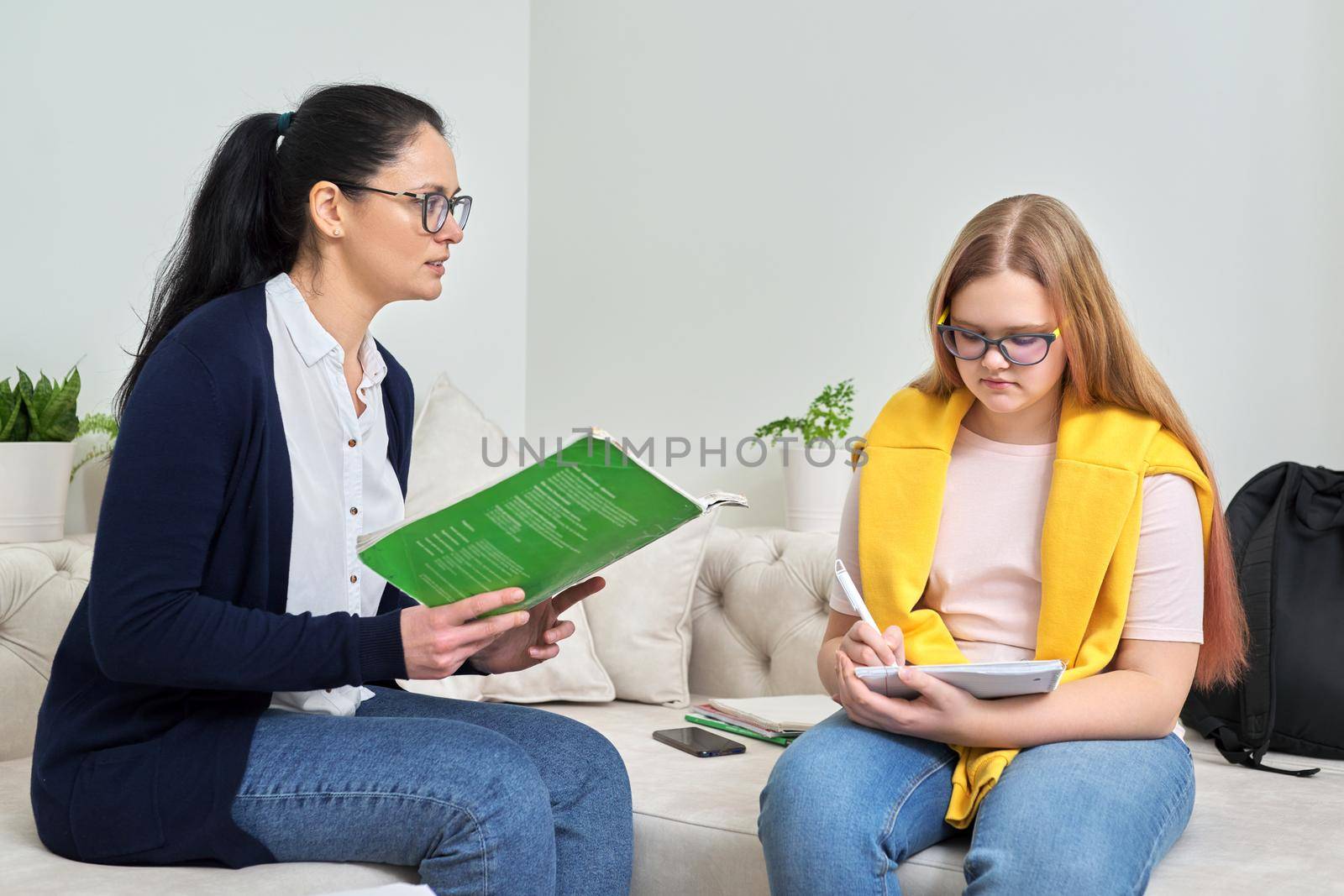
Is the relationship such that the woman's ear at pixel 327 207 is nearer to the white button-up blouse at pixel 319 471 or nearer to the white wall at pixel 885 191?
the white button-up blouse at pixel 319 471

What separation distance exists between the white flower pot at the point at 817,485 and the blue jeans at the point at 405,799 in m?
1.29

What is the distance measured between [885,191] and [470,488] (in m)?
1.24

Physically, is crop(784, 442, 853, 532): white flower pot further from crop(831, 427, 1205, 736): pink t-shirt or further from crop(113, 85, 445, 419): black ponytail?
crop(113, 85, 445, 419): black ponytail

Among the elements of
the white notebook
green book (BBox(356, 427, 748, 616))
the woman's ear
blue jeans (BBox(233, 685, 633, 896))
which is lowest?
blue jeans (BBox(233, 685, 633, 896))

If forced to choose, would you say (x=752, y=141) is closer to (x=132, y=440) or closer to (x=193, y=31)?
(x=193, y=31)

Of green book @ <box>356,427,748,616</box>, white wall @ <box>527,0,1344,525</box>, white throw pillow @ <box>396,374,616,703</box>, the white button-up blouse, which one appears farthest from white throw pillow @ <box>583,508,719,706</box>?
green book @ <box>356,427,748,616</box>

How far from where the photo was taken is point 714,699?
7.48 ft

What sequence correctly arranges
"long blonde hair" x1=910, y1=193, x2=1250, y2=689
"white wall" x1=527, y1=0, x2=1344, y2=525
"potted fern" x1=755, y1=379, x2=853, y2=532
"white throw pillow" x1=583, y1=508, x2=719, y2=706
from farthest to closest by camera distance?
"potted fern" x1=755, y1=379, x2=853, y2=532 → "white throw pillow" x1=583, y1=508, x2=719, y2=706 → "white wall" x1=527, y1=0, x2=1344, y2=525 → "long blonde hair" x1=910, y1=193, x2=1250, y2=689

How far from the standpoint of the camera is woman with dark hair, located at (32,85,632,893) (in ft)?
4.09

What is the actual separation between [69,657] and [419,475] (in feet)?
3.57

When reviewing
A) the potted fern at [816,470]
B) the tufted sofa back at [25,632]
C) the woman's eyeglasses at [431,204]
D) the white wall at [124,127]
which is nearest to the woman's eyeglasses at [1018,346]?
the woman's eyeglasses at [431,204]

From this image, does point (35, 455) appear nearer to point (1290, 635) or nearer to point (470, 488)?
point (470, 488)

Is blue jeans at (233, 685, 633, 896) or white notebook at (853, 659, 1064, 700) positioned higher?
white notebook at (853, 659, 1064, 700)

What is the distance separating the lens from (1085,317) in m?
1.51
